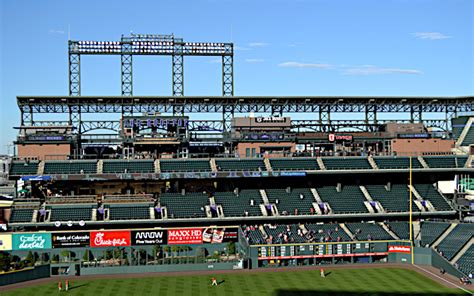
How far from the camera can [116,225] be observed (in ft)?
236

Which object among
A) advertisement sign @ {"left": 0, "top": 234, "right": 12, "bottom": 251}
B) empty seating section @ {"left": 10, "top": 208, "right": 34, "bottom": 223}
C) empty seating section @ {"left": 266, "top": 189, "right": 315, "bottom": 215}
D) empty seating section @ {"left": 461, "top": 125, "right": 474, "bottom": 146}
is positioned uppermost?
empty seating section @ {"left": 461, "top": 125, "right": 474, "bottom": 146}

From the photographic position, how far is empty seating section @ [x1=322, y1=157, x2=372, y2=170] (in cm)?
8112

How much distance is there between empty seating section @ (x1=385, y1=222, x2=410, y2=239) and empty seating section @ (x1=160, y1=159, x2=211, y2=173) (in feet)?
82.6

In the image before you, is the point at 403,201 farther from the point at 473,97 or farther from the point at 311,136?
the point at 473,97

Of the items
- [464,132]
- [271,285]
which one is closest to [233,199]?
[271,285]

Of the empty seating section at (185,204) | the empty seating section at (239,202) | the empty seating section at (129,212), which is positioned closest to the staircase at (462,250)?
the empty seating section at (239,202)

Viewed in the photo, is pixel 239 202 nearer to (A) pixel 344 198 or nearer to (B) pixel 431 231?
(A) pixel 344 198

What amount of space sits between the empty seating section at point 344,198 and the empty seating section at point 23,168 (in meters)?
38.4

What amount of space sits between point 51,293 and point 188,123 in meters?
35.6

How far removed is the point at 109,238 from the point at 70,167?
43.9 feet

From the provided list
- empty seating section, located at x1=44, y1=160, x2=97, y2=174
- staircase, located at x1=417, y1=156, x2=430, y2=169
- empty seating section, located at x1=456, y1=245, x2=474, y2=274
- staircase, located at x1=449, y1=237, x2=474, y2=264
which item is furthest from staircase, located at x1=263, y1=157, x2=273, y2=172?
empty seating section, located at x1=456, y1=245, x2=474, y2=274

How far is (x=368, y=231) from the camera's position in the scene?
73625 mm

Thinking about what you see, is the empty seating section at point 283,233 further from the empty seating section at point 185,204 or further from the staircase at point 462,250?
the staircase at point 462,250

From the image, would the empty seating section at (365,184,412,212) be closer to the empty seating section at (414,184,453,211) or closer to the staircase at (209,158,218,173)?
the empty seating section at (414,184,453,211)
